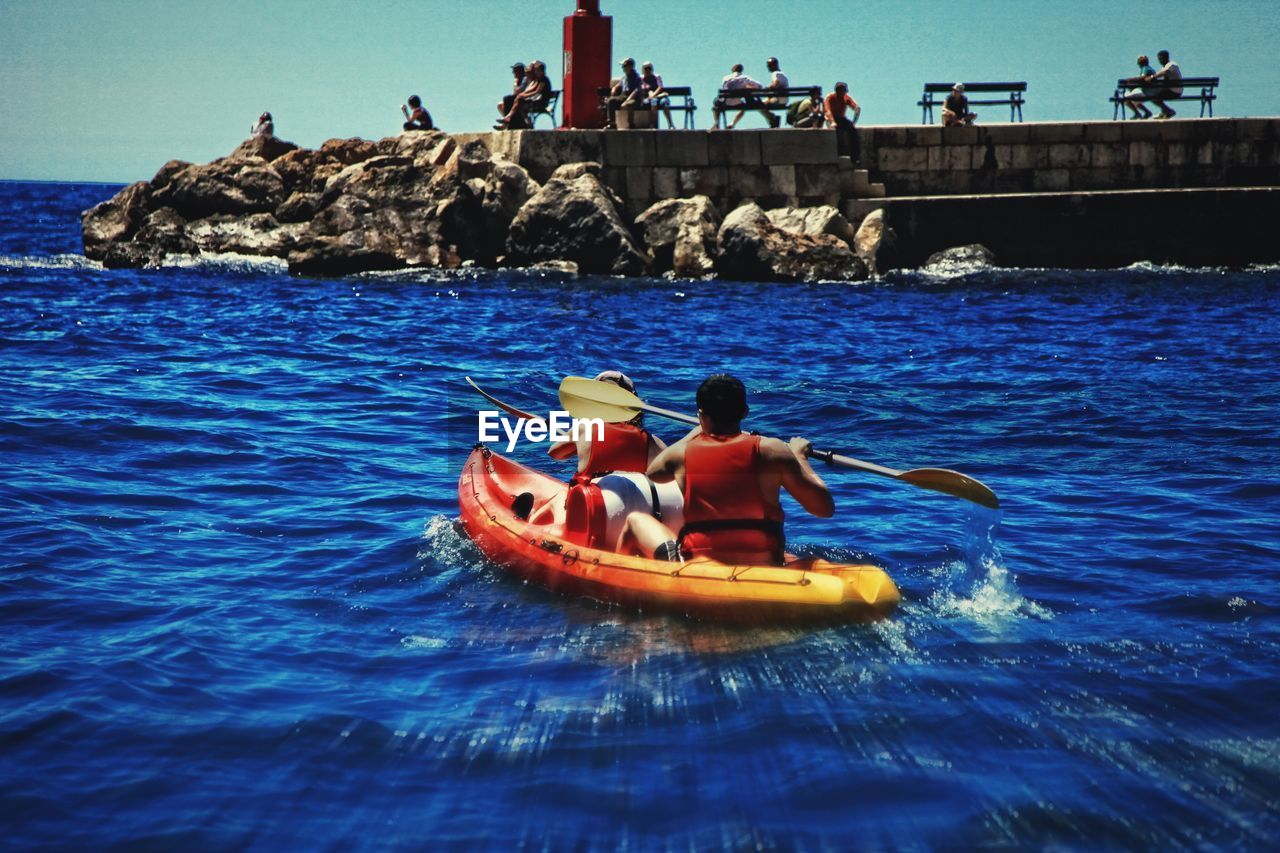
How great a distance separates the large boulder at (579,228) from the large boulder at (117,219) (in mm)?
9257

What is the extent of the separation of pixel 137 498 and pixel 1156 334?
Result: 12345 mm

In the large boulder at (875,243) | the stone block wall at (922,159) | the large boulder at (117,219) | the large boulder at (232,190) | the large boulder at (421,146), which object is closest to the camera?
the large boulder at (875,243)

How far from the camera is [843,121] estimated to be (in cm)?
2294

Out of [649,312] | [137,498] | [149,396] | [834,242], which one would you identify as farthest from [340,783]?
[834,242]

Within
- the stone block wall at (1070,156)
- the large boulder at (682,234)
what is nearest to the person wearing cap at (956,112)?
the stone block wall at (1070,156)

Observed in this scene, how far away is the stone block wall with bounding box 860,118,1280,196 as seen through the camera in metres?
23.1

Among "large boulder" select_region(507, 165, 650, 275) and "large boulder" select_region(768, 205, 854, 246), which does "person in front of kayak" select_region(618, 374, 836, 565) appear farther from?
"large boulder" select_region(768, 205, 854, 246)

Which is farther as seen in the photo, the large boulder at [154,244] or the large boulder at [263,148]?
the large boulder at [263,148]

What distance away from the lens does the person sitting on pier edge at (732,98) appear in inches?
886

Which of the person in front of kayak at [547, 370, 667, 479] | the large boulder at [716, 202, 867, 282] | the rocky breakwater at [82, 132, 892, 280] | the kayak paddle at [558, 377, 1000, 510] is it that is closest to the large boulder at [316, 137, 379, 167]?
the rocky breakwater at [82, 132, 892, 280]

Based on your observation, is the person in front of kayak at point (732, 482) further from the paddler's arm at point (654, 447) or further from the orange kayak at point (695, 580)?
the paddler's arm at point (654, 447)

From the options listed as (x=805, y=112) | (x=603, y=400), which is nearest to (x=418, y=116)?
(x=805, y=112)

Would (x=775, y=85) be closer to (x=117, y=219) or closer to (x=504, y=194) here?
(x=504, y=194)

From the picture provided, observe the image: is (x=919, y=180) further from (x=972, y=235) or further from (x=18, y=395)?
(x=18, y=395)
